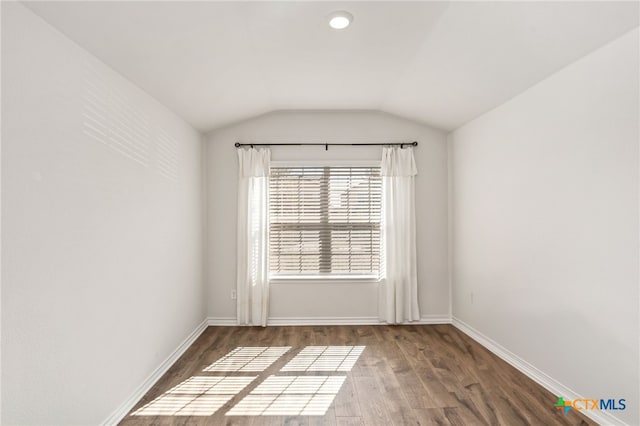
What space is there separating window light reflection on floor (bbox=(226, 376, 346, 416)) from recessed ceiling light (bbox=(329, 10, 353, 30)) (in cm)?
256

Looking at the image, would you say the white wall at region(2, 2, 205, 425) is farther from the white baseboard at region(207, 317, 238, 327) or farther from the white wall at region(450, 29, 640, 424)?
the white wall at region(450, 29, 640, 424)

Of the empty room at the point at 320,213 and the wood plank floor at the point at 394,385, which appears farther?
the wood plank floor at the point at 394,385

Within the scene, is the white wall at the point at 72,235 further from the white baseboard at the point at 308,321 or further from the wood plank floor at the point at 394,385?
the white baseboard at the point at 308,321

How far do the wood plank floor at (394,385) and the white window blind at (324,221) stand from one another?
81cm

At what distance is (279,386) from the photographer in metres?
2.55

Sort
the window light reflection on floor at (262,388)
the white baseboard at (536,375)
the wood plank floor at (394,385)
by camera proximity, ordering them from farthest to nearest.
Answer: the window light reflection on floor at (262,388) < the wood plank floor at (394,385) < the white baseboard at (536,375)

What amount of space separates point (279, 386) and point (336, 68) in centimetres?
260

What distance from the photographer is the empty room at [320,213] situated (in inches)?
66.9

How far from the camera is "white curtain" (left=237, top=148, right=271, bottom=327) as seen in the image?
391 centimetres

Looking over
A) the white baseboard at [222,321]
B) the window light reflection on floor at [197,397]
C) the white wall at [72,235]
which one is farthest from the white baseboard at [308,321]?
the window light reflection on floor at [197,397]

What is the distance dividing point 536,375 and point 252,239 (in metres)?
2.96

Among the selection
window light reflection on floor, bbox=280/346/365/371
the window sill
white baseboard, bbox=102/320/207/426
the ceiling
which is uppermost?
the ceiling

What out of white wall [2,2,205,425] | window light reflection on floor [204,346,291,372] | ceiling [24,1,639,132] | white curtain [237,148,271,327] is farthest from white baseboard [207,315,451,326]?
ceiling [24,1,639,132]

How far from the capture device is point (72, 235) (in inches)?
69.6
